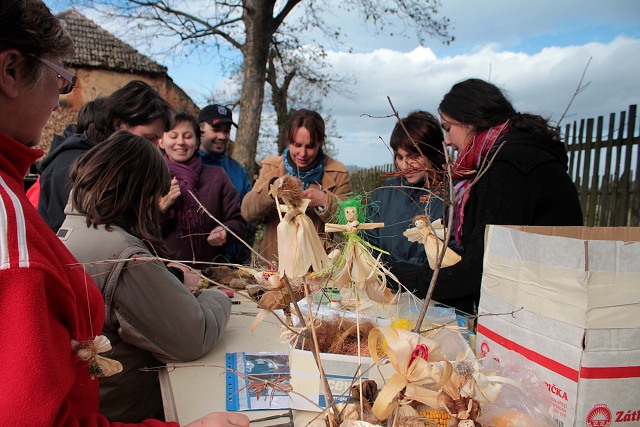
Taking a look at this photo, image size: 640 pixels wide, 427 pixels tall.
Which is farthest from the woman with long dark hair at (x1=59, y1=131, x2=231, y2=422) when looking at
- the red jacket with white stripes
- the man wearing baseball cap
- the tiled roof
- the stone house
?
the tiled roof

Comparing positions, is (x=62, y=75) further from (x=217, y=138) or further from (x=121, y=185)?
(x=217, y=138)

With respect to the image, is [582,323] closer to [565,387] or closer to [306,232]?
[565,387]

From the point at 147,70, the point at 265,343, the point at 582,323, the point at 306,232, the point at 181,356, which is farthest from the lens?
the point at 147,70

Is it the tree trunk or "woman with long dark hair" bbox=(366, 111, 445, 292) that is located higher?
the tree trunk

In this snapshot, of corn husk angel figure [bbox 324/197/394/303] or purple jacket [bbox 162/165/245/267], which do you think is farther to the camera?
purple jacket [bbox 162/165/245/267]

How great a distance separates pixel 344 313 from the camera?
103 cm

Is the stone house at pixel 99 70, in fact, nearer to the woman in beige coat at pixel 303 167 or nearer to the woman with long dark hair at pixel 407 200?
the woman in beige coat at pixel 303 167

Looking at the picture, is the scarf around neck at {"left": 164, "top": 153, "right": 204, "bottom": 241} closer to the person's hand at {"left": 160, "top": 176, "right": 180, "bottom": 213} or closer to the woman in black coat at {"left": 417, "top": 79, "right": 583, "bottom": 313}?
the person's hand at {"left": 160, "top": 176, "right": 180, "bottom": 213}

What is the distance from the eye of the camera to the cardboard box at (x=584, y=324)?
2.09 feet

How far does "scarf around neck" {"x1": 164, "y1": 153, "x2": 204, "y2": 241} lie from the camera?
2.51 m

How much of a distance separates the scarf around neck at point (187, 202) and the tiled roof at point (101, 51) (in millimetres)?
13118

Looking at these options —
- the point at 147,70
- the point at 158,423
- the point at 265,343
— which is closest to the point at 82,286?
the point at 158,423

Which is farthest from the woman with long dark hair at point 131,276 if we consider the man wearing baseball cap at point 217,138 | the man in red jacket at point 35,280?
the man wearing baseball cap at point 217,138

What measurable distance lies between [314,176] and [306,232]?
2.15 meters
